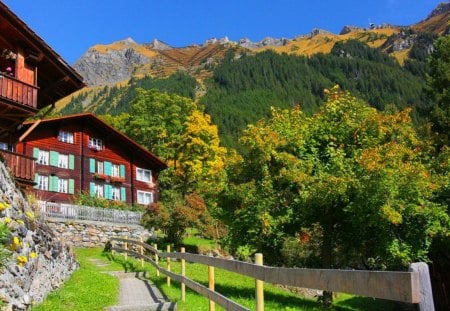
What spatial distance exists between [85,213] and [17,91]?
54.5 ft

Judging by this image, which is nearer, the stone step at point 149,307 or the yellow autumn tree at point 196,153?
the stone step at point 149,307

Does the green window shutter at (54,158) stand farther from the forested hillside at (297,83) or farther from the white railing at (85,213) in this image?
the forested hillside at (297,83)

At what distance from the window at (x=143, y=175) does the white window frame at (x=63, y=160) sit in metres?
7.93

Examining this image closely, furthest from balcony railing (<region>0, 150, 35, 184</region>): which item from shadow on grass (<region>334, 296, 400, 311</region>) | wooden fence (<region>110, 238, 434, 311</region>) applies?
wooden fence (<region>110, 238, 434, 311</region>)

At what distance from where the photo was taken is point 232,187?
18438 millimetres

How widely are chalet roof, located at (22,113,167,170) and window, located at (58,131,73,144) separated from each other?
906 mm

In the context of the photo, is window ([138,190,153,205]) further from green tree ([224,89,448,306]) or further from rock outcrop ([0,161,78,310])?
rock outcrop ([0,161,78,310])

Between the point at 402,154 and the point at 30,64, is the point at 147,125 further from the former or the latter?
the point at 402,154

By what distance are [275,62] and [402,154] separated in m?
173

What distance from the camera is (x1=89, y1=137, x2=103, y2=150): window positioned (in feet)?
147

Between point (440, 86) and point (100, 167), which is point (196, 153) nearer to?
point (100, 167)

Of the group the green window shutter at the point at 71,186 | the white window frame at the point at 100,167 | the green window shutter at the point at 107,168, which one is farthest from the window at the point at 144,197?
the green window shutter at the point at 71,186

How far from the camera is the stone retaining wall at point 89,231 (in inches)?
1241

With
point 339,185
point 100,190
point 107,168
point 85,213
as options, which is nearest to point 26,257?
point 339,185
